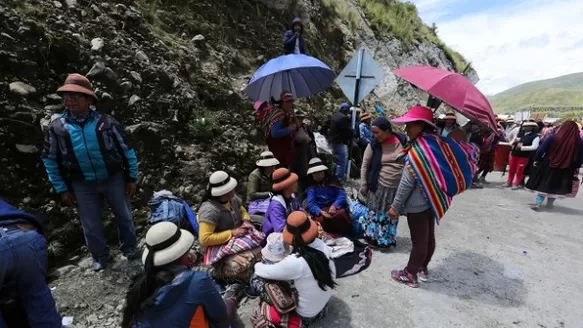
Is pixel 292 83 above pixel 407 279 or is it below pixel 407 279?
above

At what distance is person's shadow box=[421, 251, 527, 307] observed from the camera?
140 inches

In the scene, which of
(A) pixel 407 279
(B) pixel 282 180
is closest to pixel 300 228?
(B) pixel 282 180

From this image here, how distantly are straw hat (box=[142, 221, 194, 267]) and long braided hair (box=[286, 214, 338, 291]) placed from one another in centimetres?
90

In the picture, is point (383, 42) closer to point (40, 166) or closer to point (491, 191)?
point (491, 191)

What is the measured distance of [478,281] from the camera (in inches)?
152

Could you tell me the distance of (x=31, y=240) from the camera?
209cm

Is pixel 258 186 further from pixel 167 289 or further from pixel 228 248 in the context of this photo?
pixel 167 289

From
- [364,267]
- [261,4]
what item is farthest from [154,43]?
[364,267]

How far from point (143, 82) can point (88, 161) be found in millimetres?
2509

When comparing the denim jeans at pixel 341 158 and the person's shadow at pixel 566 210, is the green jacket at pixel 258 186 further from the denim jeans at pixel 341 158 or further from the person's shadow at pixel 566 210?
the person's shadow at pixel 566 210

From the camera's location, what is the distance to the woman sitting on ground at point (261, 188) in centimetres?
427

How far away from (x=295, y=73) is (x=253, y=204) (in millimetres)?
2462

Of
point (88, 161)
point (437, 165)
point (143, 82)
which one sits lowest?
point (88, 161)

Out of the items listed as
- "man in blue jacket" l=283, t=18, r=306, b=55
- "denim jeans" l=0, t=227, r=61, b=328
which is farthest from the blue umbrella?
"denim jeans" l=0, t=227, r=61, b=328
